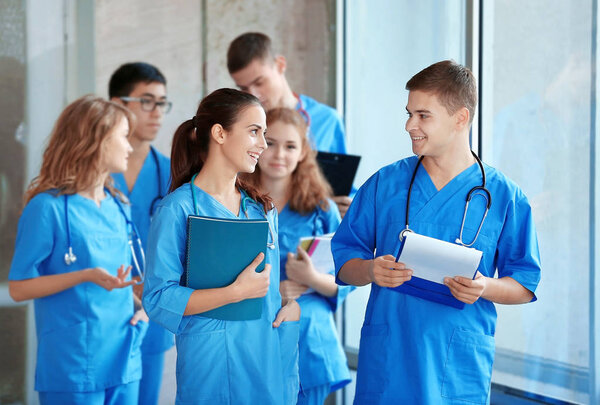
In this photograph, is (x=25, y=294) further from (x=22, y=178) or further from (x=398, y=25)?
(x=398, y=25)

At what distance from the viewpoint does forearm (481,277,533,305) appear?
1.61 meters

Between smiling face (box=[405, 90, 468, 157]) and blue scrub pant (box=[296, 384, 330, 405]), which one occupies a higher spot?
smiling face (box=[405, 90, 468, 157])

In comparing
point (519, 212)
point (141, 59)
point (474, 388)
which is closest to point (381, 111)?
point (141, 59)

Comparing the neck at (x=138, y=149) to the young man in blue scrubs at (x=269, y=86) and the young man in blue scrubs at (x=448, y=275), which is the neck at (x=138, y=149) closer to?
the young man in blue scrubs at (x=269, y=86)

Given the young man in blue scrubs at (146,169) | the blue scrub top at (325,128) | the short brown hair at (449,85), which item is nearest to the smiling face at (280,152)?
the blue scrub top at (325,128)

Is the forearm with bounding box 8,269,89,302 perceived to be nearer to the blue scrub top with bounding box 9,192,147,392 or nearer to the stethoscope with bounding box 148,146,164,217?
the blue scrub top with bounding box 9,192,147,392

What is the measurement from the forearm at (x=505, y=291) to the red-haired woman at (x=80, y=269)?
114 centimetres

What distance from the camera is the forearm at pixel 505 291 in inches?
63.2

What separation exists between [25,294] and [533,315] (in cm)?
177

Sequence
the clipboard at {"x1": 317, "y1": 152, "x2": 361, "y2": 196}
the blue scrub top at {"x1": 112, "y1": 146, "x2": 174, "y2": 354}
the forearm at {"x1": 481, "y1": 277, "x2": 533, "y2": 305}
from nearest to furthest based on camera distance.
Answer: the forearm at {"x1": 481, "y1": 277, "x2": 533, "y2": 305} → the clipboard at {"x1": 317, "y1": 152, "x2": 361, "y2": 196} → the blue scrub top at {"x1": 112, "y1": 146, "x2": 174, "y2": 354}

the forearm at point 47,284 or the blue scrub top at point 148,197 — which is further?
the blue scrub top at point 148,197

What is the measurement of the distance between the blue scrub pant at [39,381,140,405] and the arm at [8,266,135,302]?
1.08ft

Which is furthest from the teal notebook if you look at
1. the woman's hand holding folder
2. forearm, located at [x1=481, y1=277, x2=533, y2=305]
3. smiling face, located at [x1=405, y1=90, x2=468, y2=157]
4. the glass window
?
the glass window

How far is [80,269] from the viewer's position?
2176 mm
